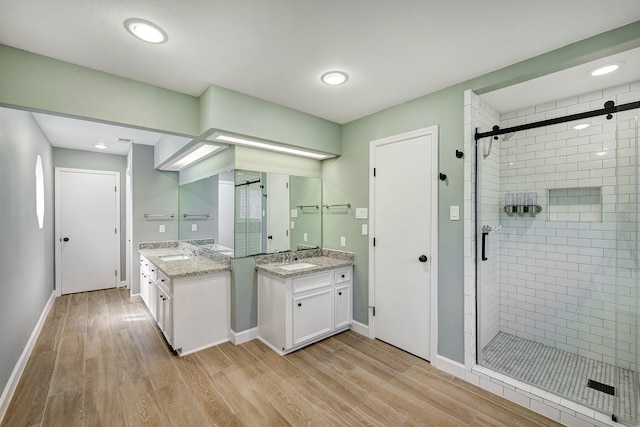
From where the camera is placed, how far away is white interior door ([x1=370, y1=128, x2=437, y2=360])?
260 centimetres

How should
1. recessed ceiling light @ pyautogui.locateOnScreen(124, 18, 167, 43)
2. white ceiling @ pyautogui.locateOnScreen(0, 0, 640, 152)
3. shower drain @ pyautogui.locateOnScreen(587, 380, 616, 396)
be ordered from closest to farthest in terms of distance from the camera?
1. white ceiling @ pyautogui.locateOnScreen(0, 0, 640, 152)
2. recessed ceiling light @ pyautogui.locateOnScreen(124, 18, 167, 43)
3. shower drain @ pyautogui.locateOnScreen(587, 380, 616, 396)

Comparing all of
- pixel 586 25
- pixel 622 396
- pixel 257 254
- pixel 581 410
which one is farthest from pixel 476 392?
pixel 586 25

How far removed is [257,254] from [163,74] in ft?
6.35

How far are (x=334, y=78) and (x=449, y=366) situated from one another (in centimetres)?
273

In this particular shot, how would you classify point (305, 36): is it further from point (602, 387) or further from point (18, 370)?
point (18, 370)

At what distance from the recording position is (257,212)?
3.11 m

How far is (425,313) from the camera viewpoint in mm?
2607

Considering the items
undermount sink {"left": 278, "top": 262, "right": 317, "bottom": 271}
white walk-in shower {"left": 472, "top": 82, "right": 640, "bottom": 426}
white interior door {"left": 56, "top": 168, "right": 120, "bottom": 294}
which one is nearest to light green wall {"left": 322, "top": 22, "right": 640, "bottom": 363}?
white walk-in shower {"left": 472, "top": 82, "right": 640, "bottom": 426}

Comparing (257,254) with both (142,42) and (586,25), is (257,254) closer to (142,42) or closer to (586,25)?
(142,42)

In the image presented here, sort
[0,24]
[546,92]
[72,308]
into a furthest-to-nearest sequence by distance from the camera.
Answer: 1. [72,308]
2. [546,92]
3. [0,24]

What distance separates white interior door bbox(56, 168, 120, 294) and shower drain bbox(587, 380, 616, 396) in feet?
22.1

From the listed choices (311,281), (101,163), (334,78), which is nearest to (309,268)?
(311,281)

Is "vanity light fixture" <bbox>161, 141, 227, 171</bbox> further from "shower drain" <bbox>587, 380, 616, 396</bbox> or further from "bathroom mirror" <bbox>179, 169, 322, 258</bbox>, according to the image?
"shower drain" <bbox>587, 380, 616, 396</bbox>

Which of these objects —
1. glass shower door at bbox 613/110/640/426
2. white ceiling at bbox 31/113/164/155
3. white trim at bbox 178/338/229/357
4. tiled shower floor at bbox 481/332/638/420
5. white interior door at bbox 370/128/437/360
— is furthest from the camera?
white ceiling at bbox 31/113/164/155
